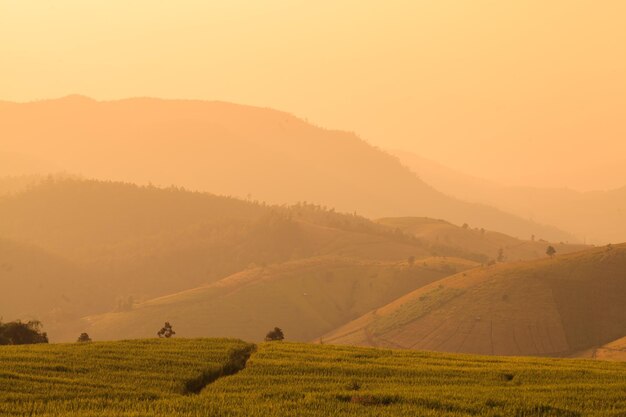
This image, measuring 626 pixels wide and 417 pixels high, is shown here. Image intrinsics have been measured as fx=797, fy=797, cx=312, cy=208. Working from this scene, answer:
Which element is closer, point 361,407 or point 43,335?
point 361,407

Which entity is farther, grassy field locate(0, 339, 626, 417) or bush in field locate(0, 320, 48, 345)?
bush in field locate(0, 320, 48, 345)

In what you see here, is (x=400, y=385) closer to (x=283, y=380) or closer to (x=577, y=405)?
(x=283, y=380)

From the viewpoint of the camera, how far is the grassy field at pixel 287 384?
47.8 m

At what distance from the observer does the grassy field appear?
1882 inches

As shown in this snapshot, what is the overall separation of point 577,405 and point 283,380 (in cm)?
2024

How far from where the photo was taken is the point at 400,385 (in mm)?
57469

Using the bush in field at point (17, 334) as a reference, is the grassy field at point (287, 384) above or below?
below

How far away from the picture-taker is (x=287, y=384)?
5616cm

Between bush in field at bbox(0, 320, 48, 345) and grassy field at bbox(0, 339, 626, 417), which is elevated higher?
bush in field at bbox(0, 320, 48, 345)

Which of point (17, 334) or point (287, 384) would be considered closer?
point (287, 384)

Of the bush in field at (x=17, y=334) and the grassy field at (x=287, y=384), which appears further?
the bush in field at (x=17, y=334)

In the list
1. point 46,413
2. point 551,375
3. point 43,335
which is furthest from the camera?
point 43,335

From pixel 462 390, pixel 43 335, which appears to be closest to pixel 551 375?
pixel 462 390

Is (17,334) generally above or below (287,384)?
above
